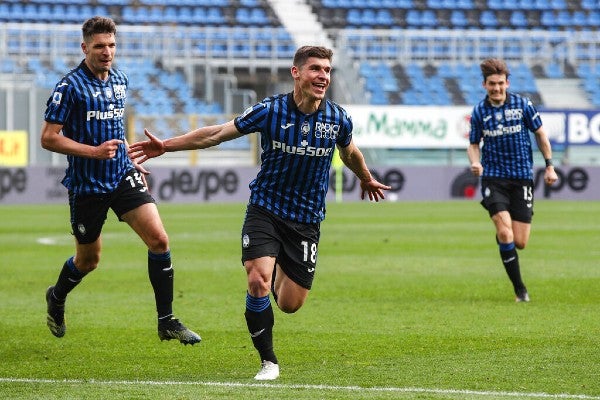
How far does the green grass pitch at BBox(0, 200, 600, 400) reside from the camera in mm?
7539

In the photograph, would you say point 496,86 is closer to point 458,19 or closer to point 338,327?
point 338,327

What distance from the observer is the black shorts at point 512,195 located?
12898 mm

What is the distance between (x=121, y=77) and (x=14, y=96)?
2784 centimetres

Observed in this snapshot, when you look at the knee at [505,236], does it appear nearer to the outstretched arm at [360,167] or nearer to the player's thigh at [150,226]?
the outstretched arm at [360,167]

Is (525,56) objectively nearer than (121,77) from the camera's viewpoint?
No

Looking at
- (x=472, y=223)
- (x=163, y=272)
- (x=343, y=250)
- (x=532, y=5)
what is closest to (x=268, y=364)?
(x=163, y=272)

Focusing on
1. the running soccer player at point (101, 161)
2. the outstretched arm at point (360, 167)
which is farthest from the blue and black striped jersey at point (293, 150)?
the running soccer player at point (101, 161)

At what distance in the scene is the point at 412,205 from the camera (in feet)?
112

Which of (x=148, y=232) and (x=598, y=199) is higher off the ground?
(x=148, y=232)

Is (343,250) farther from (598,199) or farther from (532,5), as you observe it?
(532,5)

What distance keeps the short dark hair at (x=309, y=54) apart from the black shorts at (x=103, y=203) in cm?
200

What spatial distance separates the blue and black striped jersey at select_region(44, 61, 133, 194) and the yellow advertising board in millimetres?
27110

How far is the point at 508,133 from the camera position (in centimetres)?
1289

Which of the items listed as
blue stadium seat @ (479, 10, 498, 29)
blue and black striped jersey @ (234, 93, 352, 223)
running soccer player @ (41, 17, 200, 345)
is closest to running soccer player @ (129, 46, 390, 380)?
blue and black striped jersey @ (234, 93, 352, 223)
